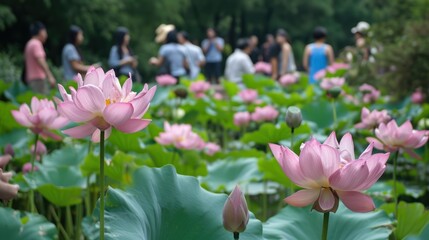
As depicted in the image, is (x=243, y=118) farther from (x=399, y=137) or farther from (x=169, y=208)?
(x=169, y=208)

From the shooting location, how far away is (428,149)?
12.0 ft

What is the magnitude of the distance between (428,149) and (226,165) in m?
1.49

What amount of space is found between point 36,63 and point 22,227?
13.7 feet

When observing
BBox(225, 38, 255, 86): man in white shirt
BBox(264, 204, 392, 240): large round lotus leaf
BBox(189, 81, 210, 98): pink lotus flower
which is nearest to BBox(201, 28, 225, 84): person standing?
BBox(225, 38, 255, 86): man in white shirt

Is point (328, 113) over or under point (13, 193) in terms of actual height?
over

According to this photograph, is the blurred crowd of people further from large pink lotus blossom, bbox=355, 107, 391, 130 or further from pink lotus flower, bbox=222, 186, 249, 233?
pink lotus flower, bbox=222, 186, 249, 233

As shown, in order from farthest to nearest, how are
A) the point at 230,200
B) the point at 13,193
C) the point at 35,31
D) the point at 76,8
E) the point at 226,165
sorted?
the point at 76,8, the point at 35,31, the point at 226,165, the point at 13,193, the point at 230,200

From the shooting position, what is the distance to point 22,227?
1294 mm

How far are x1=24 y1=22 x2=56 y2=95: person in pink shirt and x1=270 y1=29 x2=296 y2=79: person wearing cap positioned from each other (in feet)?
9.41

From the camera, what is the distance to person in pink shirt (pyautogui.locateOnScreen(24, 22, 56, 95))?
206 inches

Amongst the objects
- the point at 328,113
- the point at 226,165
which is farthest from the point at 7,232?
the point at 328,113

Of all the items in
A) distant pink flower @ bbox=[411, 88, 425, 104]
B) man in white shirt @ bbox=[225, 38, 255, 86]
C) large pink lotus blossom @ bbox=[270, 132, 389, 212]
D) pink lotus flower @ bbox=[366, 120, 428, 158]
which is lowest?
large pink lotus blossom @ bbox=[270, 132, 389, 212]

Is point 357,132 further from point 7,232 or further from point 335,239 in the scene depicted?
point 7,232

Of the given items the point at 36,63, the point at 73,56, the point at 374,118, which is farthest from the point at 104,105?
the point at 73,56
